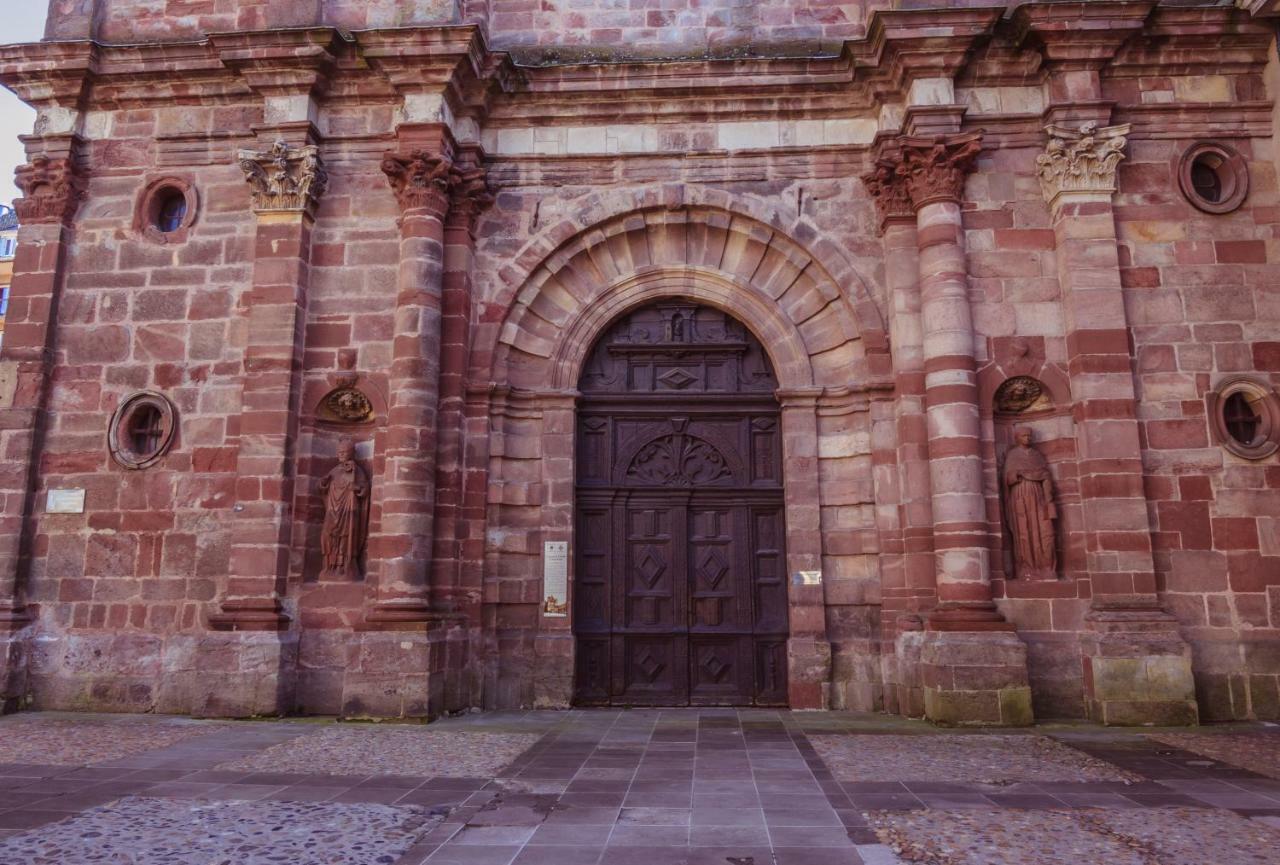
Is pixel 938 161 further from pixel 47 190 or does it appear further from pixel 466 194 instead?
pixel 47 190

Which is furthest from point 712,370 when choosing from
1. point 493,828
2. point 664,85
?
point 493,828

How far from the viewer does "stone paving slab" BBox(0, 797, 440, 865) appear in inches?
169

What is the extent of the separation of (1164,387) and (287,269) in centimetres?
934

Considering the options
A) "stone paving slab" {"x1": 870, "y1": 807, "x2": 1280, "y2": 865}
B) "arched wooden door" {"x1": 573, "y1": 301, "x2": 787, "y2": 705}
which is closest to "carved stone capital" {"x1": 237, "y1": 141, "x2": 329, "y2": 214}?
"arched wooden door" {"x1": 573, "y1": 301, "x2": 787, "y2": 705}

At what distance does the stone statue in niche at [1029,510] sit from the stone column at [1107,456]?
351mm

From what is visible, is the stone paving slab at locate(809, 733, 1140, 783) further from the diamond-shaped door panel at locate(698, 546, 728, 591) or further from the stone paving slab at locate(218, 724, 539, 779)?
the diamond-shaped door panel at locate(698, 546, 728, 591)

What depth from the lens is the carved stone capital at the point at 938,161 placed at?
9.45m

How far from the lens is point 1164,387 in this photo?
9.23m

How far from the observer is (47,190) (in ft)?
34.5

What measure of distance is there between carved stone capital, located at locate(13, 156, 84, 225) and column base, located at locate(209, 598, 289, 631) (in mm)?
5133

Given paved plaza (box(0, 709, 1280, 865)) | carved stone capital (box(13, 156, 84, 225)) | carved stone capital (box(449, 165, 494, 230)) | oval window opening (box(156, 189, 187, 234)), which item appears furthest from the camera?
oval window opening (box(156, 189, 187, 234))

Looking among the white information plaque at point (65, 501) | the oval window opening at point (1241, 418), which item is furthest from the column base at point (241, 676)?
the oval window opening at point (1241, 418)

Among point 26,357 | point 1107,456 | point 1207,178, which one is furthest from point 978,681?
point 26,357

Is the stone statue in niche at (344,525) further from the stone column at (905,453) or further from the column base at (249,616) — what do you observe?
the stone column at (905,453)
